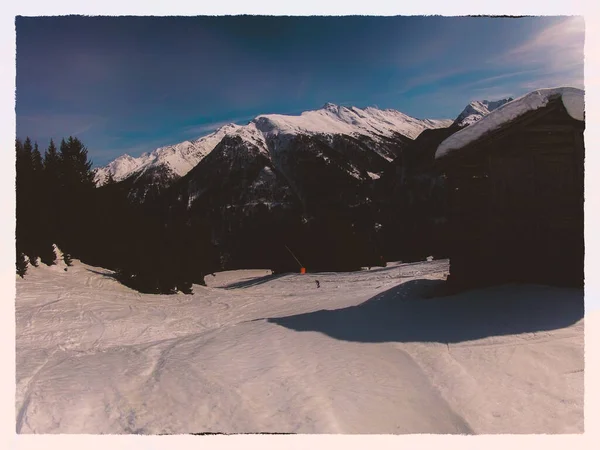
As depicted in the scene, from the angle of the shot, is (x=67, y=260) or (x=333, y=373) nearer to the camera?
(x=333, y=373)

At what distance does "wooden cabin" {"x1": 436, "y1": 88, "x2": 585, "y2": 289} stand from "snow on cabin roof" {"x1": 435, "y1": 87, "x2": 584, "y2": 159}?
0.02 metres

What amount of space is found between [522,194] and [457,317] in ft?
9.37

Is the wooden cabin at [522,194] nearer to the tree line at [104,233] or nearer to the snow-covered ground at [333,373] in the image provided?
the snow-covered ground at [333,373]

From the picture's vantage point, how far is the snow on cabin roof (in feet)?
19.4

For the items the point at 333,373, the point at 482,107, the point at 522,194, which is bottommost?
the point at 333,373

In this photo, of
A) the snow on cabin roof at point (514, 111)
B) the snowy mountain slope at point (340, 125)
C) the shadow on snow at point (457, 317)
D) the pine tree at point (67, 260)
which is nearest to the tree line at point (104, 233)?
the pine tree at point (67, 260)

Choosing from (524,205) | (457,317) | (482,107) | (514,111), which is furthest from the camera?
(482,107)

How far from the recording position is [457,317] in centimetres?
625

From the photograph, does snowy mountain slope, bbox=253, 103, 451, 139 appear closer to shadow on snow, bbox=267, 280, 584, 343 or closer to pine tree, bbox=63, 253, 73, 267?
pine tree, bbox=63, 253, 73, 267

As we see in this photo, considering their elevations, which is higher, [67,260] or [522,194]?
[522,194]

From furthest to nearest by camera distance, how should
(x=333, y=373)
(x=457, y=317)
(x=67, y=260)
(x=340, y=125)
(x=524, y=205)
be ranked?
(x=340, y=125), (x=67, y=260), (x=524, y=205), (x=457, y=317), (x=333, y=373)

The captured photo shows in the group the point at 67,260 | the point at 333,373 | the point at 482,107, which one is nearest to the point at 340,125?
the point at 482,107

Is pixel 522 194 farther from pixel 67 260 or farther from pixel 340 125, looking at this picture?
pixel 340 125

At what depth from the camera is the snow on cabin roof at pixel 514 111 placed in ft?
19.4
